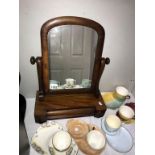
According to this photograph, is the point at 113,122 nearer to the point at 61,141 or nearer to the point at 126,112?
the point at 126,112

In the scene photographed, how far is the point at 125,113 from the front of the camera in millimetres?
794

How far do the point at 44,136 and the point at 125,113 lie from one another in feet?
1.00

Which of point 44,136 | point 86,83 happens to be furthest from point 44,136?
point 86,83

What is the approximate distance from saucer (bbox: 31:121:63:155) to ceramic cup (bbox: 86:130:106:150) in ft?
0.37

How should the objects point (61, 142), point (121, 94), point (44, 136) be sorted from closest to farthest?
point (61, 142), point (44, 136), point (121, 94)

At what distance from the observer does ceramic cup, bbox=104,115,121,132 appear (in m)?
0.75

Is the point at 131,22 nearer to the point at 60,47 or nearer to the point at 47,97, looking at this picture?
the point at 60,47

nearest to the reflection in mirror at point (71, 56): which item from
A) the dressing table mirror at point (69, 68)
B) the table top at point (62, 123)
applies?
the dressing table mirror at point (69, 68)

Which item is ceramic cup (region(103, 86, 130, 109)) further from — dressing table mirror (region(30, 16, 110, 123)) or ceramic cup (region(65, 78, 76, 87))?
ceramic cup (region(65, 78, 76, 87))
